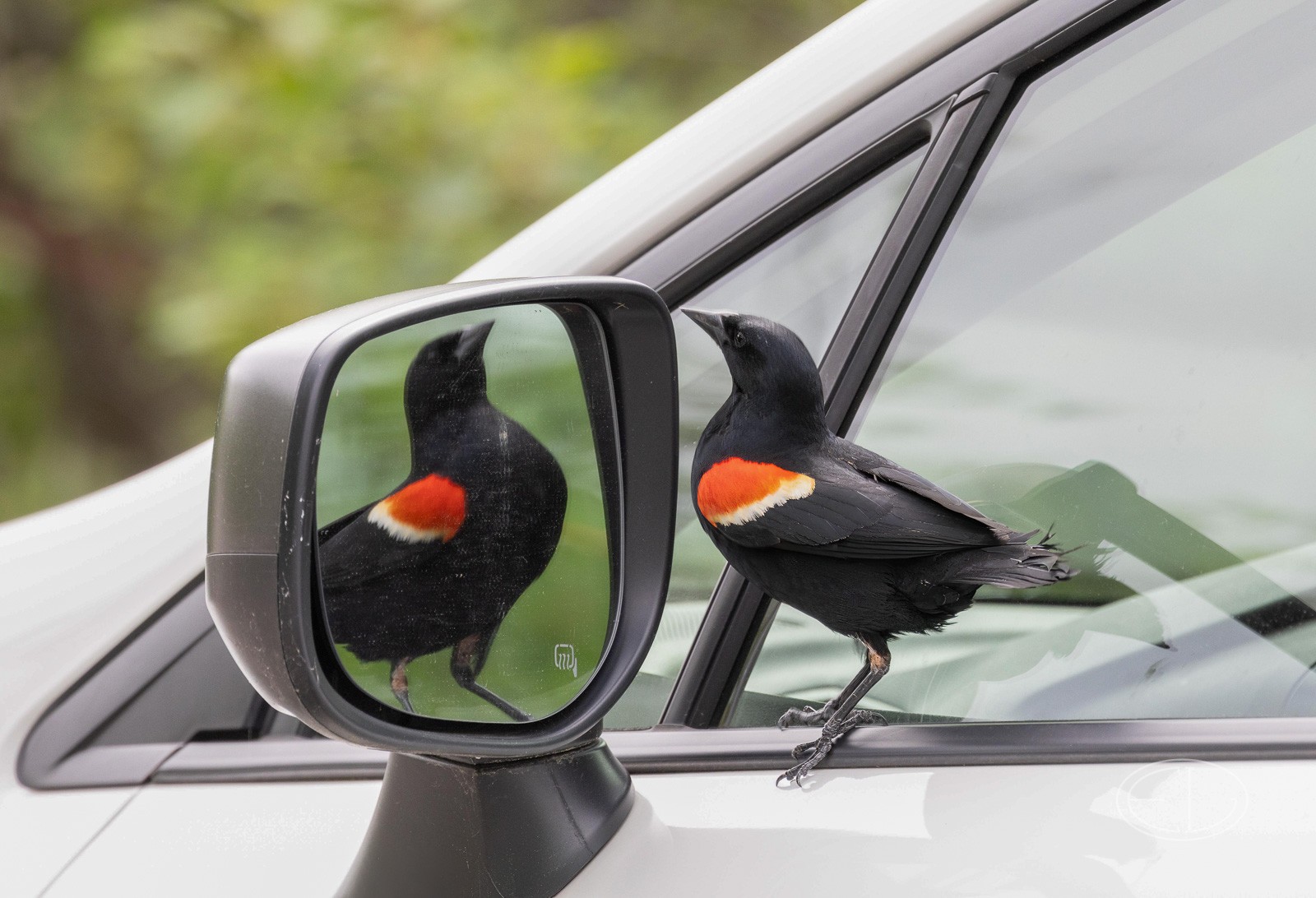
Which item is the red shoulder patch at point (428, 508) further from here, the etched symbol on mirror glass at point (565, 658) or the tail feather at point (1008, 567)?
the tail feather at point (1008, 567)

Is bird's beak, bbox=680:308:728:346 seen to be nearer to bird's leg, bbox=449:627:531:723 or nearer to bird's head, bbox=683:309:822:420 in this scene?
bird's head, bbox=683:309:822:420

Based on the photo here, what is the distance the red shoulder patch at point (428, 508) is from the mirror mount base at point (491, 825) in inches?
8.6

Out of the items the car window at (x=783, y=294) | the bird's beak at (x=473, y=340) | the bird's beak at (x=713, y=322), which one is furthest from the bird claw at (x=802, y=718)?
the bird's beak at (x=473, y=340)

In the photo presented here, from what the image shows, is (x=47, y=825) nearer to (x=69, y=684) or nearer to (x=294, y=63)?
(x=69, y=684)

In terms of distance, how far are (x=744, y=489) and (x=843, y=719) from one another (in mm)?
255

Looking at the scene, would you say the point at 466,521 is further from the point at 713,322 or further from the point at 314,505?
the point at 713,322

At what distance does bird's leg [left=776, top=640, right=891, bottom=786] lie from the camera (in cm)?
121

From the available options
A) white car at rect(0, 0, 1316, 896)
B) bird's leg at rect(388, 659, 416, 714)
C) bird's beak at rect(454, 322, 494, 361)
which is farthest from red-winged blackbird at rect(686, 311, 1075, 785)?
bird's leg at rect(388, 659, 416, 714)

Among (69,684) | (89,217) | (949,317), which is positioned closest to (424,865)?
(69,684)

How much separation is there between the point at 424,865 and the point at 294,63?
4.28 m

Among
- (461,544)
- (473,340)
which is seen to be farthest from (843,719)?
(473,340)

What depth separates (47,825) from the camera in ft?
5.03

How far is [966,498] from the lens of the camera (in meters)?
1.39

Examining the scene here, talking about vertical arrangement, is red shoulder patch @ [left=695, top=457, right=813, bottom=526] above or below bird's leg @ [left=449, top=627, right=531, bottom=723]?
above
